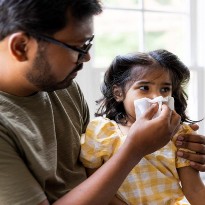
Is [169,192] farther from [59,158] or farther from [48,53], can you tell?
[48,53]

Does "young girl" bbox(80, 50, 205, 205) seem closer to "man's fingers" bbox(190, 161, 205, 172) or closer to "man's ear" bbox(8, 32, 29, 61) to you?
"man's fingers" bbox(190, 161, 205, 172)

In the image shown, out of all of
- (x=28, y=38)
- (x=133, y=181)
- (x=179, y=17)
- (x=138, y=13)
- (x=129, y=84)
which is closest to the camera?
(x=28, y=38)

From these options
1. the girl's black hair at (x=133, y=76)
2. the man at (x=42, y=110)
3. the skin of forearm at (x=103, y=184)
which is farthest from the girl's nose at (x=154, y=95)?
the skin of forearm at (x=103, y=184)

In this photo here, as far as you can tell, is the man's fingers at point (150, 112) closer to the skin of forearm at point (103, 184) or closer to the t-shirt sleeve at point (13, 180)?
the skin of forearm at point (103, 184)

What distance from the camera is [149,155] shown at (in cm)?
137

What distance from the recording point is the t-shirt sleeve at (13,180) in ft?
3.17

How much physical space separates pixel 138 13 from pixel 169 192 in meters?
1.26

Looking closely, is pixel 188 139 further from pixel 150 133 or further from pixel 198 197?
pixel 150 133

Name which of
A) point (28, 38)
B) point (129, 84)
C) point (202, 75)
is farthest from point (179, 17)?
point (28, 38)

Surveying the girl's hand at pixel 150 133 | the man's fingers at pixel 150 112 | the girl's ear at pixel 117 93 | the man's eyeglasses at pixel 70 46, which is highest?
the man's eyeglasses at pixel 70 46

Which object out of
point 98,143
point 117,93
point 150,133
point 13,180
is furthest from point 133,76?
point 13,180

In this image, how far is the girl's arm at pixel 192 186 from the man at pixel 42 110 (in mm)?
297

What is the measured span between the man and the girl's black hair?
14.3 inches

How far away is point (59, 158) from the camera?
124 cm
